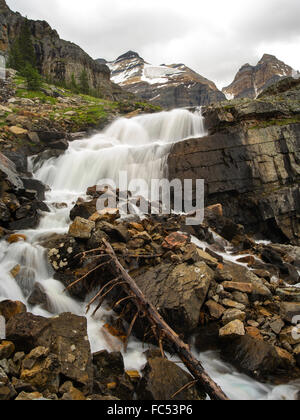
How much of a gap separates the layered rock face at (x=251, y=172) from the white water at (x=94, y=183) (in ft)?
6.49

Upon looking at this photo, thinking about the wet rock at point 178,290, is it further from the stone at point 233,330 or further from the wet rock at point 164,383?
the wet rock at point 164,383

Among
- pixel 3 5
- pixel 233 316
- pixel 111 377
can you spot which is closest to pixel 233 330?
pixel 233 316

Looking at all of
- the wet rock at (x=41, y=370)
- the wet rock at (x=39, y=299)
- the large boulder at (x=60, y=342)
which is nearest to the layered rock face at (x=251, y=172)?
the wet rock at (x=39, y=299)

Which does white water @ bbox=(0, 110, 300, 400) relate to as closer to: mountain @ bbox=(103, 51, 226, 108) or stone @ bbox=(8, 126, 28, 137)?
stone @ bbox=(8, 126, 28, 137)

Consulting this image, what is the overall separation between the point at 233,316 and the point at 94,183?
10967 mm

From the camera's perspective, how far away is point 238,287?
251 inches

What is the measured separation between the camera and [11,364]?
11.9 feet

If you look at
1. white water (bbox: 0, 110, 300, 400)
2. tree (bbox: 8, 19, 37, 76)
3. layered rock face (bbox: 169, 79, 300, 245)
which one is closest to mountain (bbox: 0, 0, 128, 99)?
tree (bbox: 8, 19, 37, 76)

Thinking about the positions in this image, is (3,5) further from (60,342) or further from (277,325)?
(277,325)

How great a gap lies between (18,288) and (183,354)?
3.82 m

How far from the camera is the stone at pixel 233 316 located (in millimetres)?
5480

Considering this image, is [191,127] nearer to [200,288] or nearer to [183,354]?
[200,288]

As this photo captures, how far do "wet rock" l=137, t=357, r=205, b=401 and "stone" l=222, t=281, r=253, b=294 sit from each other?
271 cm

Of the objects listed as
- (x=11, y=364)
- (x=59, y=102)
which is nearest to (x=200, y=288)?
(x=11, y=364)
